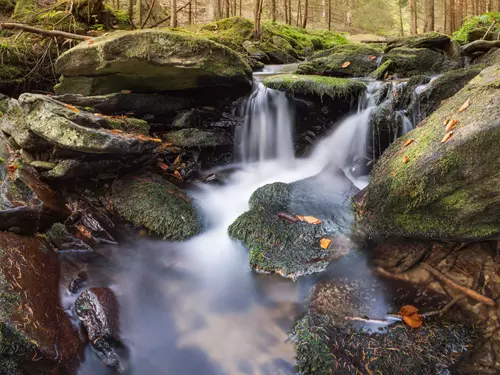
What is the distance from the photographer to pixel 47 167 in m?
4.88

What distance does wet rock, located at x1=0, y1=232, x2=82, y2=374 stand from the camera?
2.56 metres

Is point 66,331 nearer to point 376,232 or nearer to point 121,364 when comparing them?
point 121,364

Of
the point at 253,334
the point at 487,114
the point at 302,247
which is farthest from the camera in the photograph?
the point at 302,247

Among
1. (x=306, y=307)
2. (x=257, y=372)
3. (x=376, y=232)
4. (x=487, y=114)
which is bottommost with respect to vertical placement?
(x=257, y=372)

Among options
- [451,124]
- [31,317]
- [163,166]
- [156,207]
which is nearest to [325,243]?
[451,124]

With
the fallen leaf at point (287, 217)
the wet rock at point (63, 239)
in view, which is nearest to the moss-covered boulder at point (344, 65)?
the fallen leaf at point (287, 217)

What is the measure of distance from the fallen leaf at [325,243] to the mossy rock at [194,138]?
3.41 metres

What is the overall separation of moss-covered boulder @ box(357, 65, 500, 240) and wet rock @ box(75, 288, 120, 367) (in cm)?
307

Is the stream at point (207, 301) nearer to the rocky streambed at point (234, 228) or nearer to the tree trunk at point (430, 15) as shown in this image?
the rocky streambed at point (234, 228)

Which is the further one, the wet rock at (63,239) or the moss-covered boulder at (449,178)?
the wet rock at (63,239)

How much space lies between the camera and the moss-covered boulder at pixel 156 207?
486 cm

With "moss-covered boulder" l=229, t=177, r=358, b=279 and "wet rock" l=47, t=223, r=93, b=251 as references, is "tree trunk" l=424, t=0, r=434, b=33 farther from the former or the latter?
"wet rock" l=47, t=223, r=93, b=251

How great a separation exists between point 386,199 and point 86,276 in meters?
3.59

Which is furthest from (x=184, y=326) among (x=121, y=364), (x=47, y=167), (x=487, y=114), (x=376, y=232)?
(x=487, y=114)
